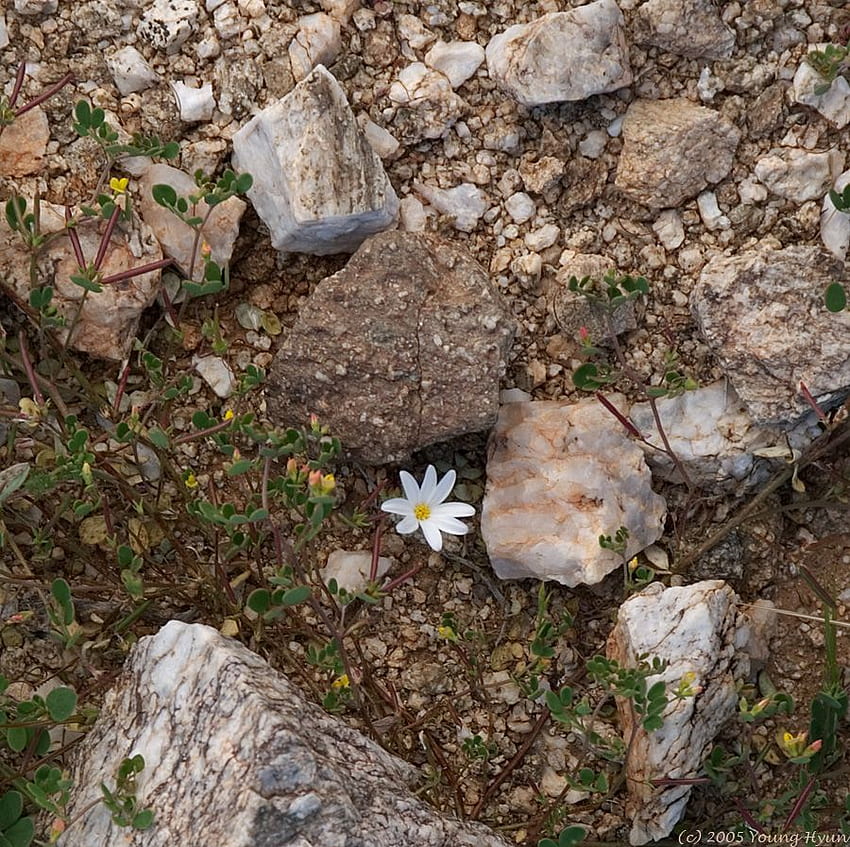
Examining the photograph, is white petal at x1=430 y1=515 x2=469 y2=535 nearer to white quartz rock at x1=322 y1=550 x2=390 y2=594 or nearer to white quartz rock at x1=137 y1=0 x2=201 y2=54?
white quartz rock at x1=322 y1=550 x2=390 y2=594

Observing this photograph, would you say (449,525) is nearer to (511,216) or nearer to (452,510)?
(452,510)

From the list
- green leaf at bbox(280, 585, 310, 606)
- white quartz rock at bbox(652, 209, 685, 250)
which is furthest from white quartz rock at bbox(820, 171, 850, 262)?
green leaf at bbox(280, 585, 310, 606)

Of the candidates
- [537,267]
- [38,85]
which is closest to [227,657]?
[537,267]

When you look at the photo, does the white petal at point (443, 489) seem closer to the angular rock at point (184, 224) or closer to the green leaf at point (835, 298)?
the angular rock at point (184, 224)

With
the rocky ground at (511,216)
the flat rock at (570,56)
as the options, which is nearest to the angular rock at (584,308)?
the rocky ground at (511,216)

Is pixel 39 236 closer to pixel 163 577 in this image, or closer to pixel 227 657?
pixel 163 577

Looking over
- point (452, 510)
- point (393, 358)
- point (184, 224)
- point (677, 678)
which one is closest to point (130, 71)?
point (184, 224)
